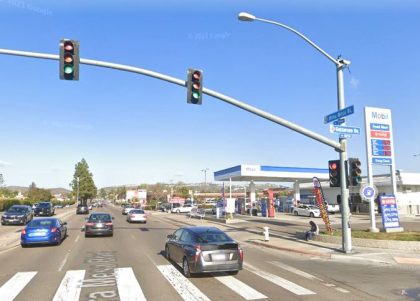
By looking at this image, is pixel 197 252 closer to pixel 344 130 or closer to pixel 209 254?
pixel 209 254

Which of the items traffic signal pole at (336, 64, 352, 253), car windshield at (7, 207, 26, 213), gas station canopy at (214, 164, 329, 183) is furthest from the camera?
gas station canopy at (214, 164, 329, 183)

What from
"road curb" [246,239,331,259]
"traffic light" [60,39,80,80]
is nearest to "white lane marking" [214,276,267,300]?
"road curb" [246,239,331,259]

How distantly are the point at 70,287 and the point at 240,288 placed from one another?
4352mm

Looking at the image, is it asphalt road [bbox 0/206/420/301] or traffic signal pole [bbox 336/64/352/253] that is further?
traffic signal pole [bbox 336/64/352/253]

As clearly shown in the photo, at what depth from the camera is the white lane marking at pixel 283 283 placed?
10625mm

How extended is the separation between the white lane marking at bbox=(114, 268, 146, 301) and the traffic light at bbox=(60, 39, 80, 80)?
6216 mm

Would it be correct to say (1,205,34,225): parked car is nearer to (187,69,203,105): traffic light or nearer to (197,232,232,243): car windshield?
(187,69,203,105): traffic light

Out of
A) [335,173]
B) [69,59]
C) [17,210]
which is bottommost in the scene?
[17,210]

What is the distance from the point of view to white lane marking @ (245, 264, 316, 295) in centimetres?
1062

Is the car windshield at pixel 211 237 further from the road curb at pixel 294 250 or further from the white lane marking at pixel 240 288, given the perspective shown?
the road curb at pixel 294 250

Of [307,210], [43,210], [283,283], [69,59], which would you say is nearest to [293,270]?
[283,283]

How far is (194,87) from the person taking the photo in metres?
15.4

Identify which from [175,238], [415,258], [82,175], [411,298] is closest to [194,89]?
[175,238]

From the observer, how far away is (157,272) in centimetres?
1345
